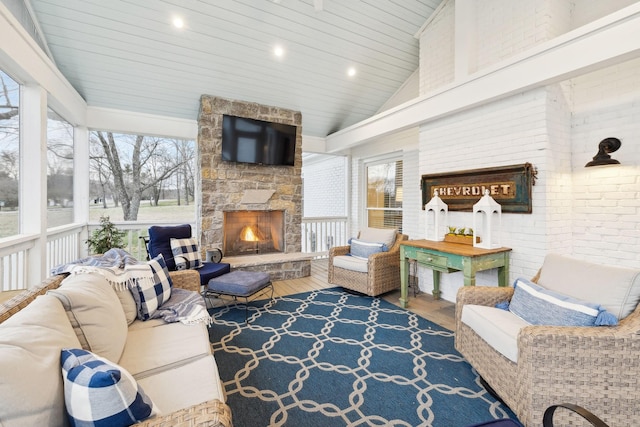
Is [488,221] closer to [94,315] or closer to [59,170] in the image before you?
[94,315]

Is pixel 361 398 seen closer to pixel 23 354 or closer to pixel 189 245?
pixel 23 354

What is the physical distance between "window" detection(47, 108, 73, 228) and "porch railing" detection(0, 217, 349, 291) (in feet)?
0.67

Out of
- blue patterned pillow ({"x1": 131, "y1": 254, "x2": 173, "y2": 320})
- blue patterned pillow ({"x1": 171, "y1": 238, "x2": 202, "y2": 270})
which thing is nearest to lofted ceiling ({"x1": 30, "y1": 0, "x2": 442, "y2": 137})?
blue patterned pillow ({"x1": 171, "y1": 238, "x2": 202, "y2": 270})

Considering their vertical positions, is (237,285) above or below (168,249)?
below

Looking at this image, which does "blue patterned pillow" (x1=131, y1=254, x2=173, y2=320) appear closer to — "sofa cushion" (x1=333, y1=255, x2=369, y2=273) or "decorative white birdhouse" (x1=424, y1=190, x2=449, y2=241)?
"sofa cushion" (x1=333, y1=255, x2=369, y2=273)

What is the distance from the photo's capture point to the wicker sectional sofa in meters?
0.85

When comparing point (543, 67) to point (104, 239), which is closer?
point (543, 67)

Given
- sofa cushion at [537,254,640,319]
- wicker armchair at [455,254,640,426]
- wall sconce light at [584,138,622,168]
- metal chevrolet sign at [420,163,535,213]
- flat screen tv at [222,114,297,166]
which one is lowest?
wicker armchair at [455,254,640,426]

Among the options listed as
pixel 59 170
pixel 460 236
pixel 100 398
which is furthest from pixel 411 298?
pixel 59 170

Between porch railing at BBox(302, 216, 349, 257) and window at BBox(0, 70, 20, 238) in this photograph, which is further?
porch railing at BBox(302, 216, 349, 257)

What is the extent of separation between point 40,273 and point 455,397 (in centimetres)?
364

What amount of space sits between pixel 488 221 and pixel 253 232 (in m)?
3.43

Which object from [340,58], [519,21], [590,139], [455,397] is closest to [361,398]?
[455,397]

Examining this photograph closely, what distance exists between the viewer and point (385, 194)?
595 cm
